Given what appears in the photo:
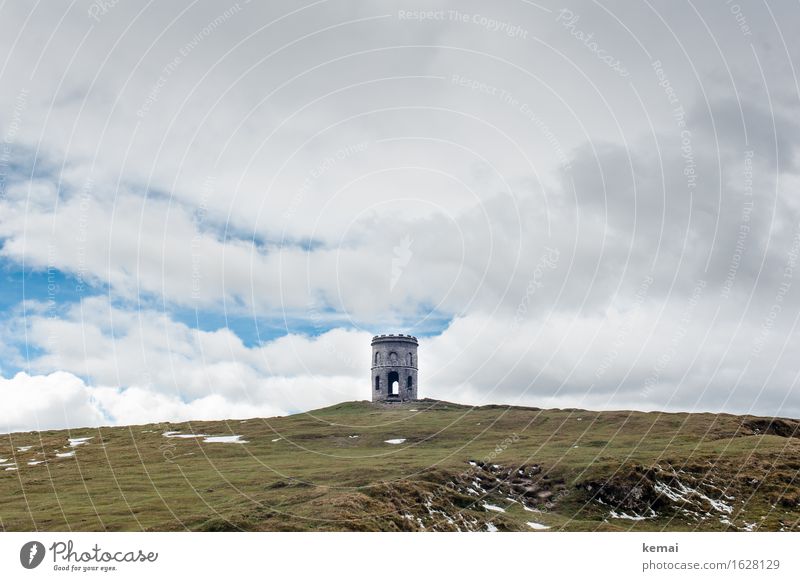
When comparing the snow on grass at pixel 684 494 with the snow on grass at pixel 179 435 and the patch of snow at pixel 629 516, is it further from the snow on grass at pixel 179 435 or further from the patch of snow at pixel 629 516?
the snow on grass at pixel 179 435

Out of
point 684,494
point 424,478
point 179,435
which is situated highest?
point 179,435

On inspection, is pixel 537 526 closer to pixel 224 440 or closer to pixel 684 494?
pixel 684 494

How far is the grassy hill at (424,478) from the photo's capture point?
44.7 meters

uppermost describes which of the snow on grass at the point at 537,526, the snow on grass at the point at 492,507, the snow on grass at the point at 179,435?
the snow on grass at the point at 179,435

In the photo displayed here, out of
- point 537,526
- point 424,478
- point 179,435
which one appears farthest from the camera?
point 179,435

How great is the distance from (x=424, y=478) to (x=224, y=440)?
129 ft

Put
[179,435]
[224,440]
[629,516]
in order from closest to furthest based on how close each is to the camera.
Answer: [629,516]
[224,440]
[179,435]

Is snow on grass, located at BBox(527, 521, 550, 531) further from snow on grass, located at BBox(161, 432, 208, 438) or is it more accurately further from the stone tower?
the stone tower

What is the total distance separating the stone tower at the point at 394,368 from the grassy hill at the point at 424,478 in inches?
933

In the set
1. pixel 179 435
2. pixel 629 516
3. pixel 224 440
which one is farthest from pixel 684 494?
pixel 179 435

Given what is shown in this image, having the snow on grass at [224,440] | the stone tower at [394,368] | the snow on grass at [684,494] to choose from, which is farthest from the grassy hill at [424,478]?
the stone tower at [394,368]

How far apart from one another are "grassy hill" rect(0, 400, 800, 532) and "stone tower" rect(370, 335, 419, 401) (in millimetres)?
23689

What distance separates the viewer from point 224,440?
8456 cm

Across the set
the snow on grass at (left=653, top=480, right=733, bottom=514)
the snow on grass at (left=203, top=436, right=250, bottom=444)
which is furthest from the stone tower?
the snow on grass at (left=653, top=480, right=733, bottom=514)
